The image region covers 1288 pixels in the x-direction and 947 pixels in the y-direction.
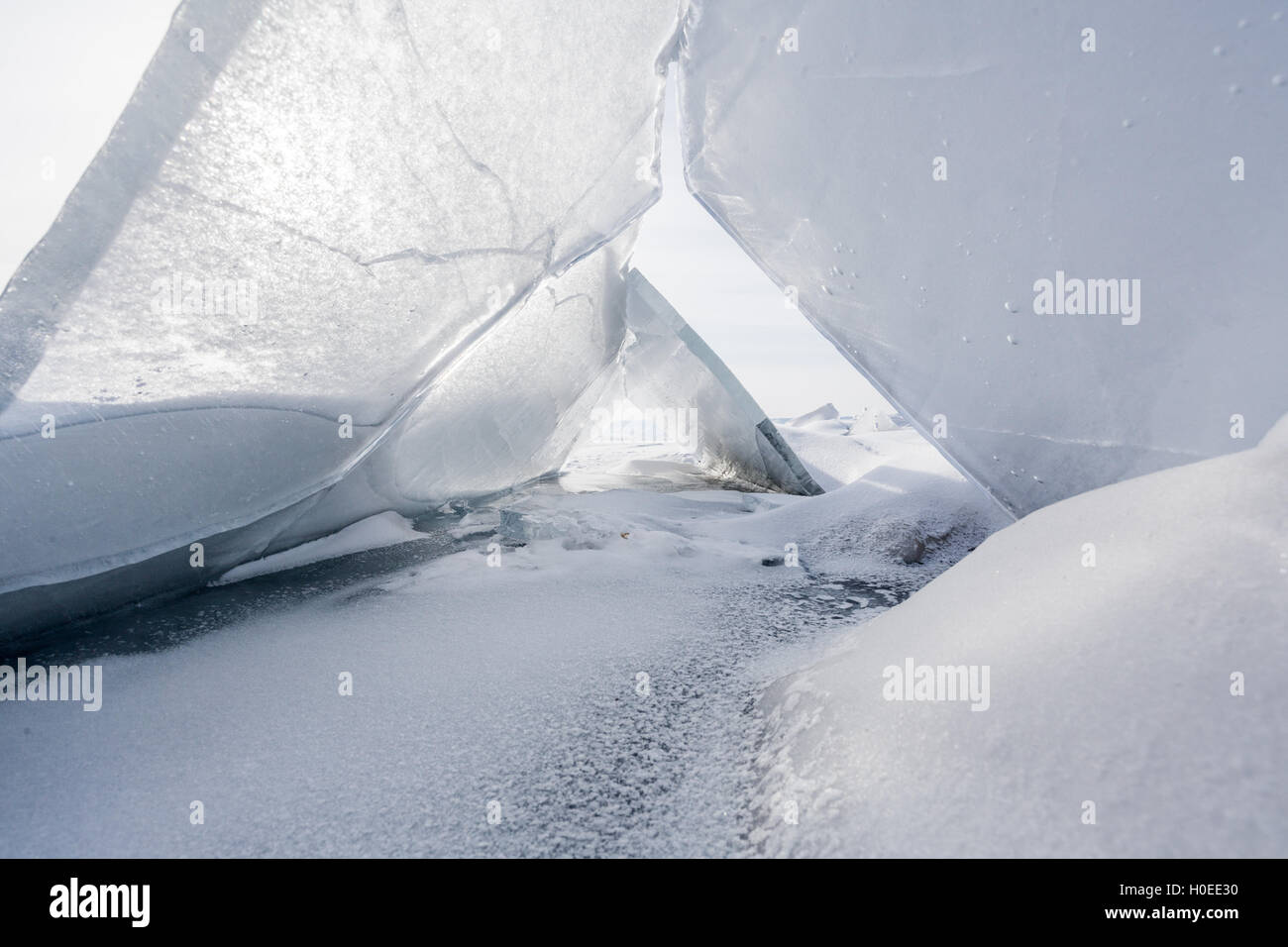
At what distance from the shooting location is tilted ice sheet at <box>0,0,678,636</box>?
1321 mm

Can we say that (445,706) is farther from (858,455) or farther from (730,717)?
(858,455)

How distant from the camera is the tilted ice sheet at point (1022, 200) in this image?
1.38 meters

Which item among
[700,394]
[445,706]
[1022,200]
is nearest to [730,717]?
[445,706]

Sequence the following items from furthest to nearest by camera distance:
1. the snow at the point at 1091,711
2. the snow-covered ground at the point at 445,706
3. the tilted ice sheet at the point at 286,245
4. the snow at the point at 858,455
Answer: the snow at the point at 858,455
the tilted ice sheet at the point at 286,245
the snow-covered ground at the point at 445,706
the snow at the point at 1091,711

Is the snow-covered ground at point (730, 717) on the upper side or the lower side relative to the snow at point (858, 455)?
lower

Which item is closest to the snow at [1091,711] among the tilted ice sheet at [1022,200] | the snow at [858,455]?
the tilted ice sheet at [1022,200]

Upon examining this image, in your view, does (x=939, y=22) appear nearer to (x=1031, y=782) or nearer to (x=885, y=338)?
(x=885, y=338)

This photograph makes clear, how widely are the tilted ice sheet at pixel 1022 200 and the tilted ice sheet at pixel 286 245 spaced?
41 centimetres

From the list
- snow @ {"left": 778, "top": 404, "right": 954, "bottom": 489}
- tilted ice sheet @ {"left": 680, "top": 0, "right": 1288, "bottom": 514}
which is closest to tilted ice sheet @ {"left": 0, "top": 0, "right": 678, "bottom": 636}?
tilted ice sheet @ {"left": 680, "top": 0, "right": 1288, "bottom": 514}

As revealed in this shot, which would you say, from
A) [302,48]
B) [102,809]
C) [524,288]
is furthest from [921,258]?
[102,809]

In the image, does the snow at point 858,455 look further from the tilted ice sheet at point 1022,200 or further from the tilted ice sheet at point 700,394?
the tilted ice sheet at point 1022,200

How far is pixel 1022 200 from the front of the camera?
1.61 meters

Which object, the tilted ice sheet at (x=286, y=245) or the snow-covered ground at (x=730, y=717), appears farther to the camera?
the tilted ice sheet at (x=286, y=245)

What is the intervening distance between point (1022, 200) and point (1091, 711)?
1303 mm
